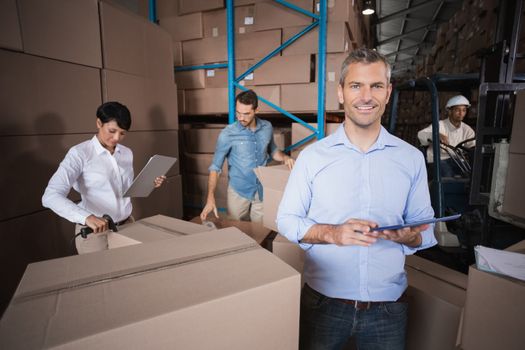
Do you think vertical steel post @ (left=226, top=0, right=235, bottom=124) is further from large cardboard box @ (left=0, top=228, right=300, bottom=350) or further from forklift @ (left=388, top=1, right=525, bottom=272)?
large cardboard box @ (left=0, top=228, right=300, bottom=350)

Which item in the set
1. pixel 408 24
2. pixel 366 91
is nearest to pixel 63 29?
pixel 366 91

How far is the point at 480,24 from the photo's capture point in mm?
3379

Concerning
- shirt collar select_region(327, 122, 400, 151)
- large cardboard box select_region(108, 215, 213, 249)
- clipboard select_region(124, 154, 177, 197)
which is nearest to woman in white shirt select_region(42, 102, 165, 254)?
clipboard select_region(124, 154, 177, 197)

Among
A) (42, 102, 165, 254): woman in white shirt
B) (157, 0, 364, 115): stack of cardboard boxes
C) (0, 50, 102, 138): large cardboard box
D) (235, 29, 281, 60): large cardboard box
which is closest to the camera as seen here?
(42, 102, 165, 254): woman in white shirt

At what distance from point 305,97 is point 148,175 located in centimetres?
198

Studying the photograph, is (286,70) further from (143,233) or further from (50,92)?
(143,233)

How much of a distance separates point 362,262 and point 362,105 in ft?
1.72

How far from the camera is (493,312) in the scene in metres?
0.89

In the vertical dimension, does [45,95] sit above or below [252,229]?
above

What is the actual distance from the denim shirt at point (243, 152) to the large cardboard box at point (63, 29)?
3.78 ft

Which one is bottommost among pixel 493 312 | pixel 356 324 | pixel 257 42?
pixel 356 324

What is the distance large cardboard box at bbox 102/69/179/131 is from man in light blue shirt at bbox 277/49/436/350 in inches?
83.7

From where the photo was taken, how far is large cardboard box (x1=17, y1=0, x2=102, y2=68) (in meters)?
1.99

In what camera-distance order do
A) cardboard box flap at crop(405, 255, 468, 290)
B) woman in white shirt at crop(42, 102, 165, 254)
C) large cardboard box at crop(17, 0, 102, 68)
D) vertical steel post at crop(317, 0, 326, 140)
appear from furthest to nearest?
vertical steel post at crop(317, 0, 326, 140) → large cardboard box at crop(17, 0, 102, 68) → woman in white shirt at crop(42, 102, 165, 254) → cardboard box flap at crop(405, 255, 468, 290)
